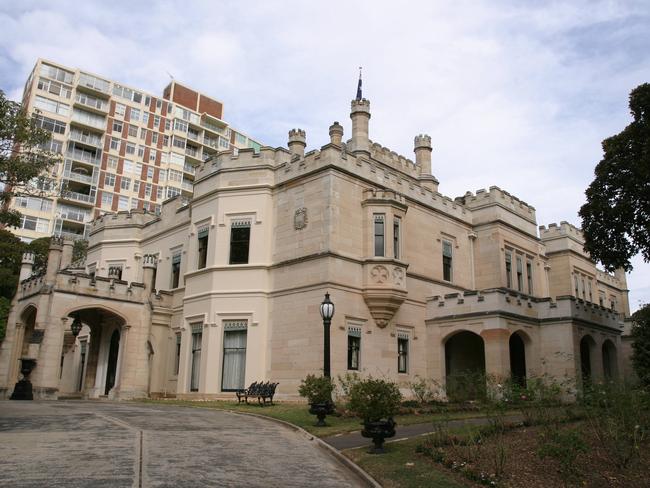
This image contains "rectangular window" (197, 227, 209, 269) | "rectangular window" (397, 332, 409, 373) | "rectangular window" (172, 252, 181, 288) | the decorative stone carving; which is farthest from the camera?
"rectangular window" (172, 252, 181, 288)

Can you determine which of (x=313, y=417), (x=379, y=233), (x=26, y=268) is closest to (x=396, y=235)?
(x=379, y=233)

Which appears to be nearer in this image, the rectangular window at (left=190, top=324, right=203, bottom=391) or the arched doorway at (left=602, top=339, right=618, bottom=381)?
the rectangular window at (left=190, top=324, right=203, bottom=391)

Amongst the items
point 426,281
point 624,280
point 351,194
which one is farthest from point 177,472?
point 624,280

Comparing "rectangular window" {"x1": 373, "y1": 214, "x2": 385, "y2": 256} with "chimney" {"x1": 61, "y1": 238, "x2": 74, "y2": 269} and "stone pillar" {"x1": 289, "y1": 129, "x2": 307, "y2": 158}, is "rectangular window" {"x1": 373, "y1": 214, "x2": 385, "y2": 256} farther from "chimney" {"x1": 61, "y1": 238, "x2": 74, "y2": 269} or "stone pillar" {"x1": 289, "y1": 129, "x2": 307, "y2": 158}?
"chimney" {"x1": 61, "y1": 238, "x2": 74, "y2": 269}

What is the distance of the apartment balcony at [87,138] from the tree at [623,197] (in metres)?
59.3

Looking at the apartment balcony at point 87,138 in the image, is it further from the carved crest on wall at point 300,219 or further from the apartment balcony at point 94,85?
the carved crest on wall at point 300,219

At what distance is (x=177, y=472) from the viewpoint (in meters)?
8.52

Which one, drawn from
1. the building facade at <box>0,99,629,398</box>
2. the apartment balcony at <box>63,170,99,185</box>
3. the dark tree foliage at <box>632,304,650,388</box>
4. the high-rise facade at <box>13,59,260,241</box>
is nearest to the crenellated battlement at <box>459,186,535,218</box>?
the building facade at <box>0,99,629,398</box>

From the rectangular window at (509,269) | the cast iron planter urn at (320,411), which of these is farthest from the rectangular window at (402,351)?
the cast iron planter urn at (320,411)

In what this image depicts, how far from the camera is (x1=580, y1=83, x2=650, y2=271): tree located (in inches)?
858

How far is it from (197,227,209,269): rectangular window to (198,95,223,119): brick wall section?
58700 millimetres

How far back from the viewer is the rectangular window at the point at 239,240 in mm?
26062

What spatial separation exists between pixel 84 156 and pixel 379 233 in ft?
175

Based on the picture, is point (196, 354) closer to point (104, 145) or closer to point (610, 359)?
point (610, 359)
